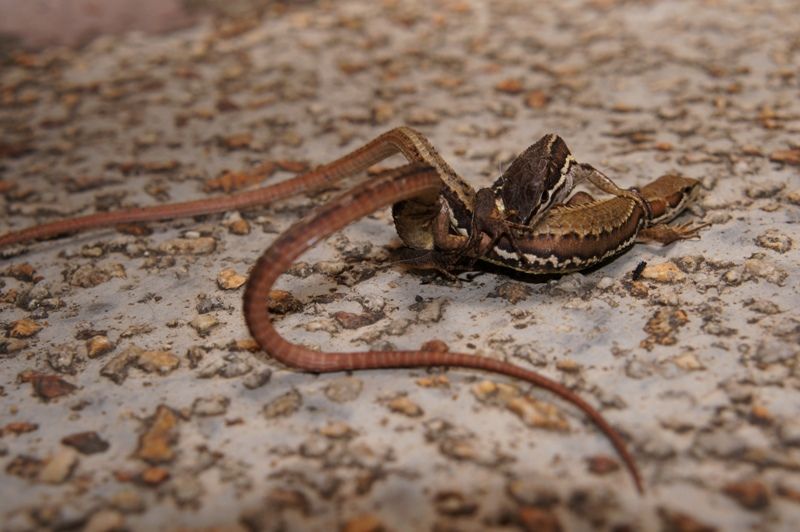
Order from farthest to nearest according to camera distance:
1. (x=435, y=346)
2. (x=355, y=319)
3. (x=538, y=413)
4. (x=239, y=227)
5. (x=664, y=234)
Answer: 1. (x=239, y=227)
2. (x=664, y=234)
3. (x=355, y=319)
4. (x=435, y=346)
5. (x=538, y=413)

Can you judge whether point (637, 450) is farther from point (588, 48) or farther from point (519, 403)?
point (588, 48)

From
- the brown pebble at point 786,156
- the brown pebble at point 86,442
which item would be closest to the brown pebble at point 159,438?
the brown pebble at point 86,442

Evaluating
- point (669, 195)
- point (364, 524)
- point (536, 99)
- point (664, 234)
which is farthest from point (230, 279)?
point (536, 99)

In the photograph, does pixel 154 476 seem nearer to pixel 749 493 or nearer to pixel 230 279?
pixel 230 279

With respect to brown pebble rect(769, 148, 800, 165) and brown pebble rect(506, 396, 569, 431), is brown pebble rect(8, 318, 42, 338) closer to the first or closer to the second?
brown pebble rect(506, 396, 569, 431)

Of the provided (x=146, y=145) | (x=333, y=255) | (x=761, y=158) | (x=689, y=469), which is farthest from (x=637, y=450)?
(x=146, y=145)
